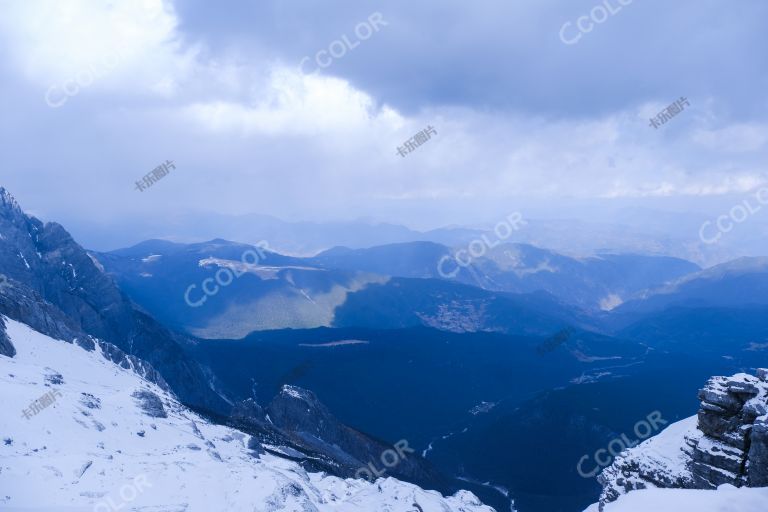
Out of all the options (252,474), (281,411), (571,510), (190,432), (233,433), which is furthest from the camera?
(281,411)

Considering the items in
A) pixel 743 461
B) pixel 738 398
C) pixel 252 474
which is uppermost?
pixel 738 398

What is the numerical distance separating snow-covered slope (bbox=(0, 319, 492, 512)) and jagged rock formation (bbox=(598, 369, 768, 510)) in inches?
1812

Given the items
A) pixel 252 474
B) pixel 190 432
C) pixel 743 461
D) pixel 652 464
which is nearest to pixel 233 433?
pixel 190 432

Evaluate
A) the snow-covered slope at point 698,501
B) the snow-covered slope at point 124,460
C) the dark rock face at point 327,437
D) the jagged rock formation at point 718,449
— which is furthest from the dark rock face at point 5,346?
the snow-covered slope at point 698,501

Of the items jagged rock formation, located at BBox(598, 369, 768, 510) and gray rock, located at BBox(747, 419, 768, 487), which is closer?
gray rock, located at BBox(747, 419, 768, 487)

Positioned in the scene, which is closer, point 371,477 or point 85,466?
point 85,466

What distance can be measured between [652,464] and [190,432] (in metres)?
78.4

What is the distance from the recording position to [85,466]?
2477 inches

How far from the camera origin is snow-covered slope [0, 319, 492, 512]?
→ 58634 mm

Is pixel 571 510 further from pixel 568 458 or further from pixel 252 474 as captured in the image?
pixel 252 474

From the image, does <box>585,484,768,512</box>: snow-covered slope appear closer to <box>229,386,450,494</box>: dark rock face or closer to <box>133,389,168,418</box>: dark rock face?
<box>133,389,168,418</box>: dark rock face

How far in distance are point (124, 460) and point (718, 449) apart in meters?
72.1

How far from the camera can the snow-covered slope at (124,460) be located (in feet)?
192

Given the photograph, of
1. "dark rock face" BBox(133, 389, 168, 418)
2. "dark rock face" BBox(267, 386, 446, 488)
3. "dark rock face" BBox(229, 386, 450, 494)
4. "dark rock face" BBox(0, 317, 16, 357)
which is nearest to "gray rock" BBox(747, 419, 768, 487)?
"dark rock face" BBox(133, 389, 168, 418)
